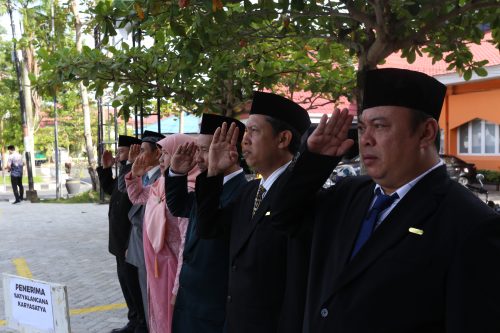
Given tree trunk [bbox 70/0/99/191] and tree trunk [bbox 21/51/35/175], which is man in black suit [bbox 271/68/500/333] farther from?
→ tree trunk [bbox 21/51/35/175]

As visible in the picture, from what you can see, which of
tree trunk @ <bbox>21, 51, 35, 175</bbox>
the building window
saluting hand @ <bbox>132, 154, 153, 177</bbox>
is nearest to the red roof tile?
the building window

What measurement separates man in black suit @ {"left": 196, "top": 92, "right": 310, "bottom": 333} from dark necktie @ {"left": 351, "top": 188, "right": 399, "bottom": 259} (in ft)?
1.33

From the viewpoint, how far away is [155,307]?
3848mm

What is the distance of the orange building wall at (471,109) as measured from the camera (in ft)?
63.2

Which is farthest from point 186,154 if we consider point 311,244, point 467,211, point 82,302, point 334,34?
point 82,302

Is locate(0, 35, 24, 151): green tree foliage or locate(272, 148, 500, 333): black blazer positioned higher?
locate(0, 35, 24, 151): green tree foliage

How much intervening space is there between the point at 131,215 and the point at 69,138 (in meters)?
40.2

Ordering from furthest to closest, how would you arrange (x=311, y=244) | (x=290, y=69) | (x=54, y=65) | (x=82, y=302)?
(x=290, y=69) → (x=82, y=302) → (x=54, y=65) → (x=311, y=244)

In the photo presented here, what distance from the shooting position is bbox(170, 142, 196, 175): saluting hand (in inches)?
130

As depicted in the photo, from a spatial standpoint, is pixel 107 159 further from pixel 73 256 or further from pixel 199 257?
pixel 73 256

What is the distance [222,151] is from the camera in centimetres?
278

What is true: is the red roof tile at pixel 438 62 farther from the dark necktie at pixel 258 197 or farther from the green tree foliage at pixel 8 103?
the dark necktie at pixel 258 197

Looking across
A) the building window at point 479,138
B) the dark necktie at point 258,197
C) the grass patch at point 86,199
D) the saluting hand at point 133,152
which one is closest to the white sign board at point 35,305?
the dark necktie at point 258,197

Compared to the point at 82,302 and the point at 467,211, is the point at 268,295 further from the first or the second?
the point at 82,302
